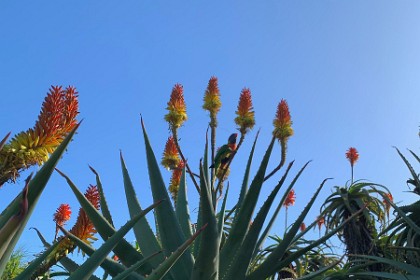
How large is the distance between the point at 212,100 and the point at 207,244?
3576mm

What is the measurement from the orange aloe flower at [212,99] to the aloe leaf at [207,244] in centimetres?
328

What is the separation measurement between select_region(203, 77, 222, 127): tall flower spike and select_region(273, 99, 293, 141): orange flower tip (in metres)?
0.66

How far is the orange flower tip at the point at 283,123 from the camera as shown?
15.8ft

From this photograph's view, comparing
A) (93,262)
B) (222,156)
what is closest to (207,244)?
(93,262)

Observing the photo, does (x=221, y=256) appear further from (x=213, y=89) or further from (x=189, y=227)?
(x=213, y=89)

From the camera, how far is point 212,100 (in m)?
5.29

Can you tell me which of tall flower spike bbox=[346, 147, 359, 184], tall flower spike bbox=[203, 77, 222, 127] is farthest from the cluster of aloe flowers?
tall flower spike bbox=[346, 147, 359, 184]

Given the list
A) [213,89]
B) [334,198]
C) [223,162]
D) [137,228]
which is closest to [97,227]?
[137,228]

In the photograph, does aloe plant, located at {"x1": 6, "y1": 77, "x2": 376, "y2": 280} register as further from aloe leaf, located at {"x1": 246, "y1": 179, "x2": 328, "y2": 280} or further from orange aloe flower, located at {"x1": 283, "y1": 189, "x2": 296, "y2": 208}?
orange aloe flower, located at {"x1": 283, "y1": 189, "x2": 296, "y2": 208}

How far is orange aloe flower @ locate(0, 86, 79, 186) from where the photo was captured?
1298 mm

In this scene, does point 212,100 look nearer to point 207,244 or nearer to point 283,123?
point 283,123

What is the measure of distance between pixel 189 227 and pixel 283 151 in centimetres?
196

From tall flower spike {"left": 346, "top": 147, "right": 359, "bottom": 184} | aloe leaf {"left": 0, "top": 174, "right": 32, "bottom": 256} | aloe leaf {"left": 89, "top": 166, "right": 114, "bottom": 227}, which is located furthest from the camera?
tall flower spike {"left": 346, "top": 147, "right": 359, "bottom": 184}

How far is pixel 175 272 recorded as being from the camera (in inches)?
85.1
